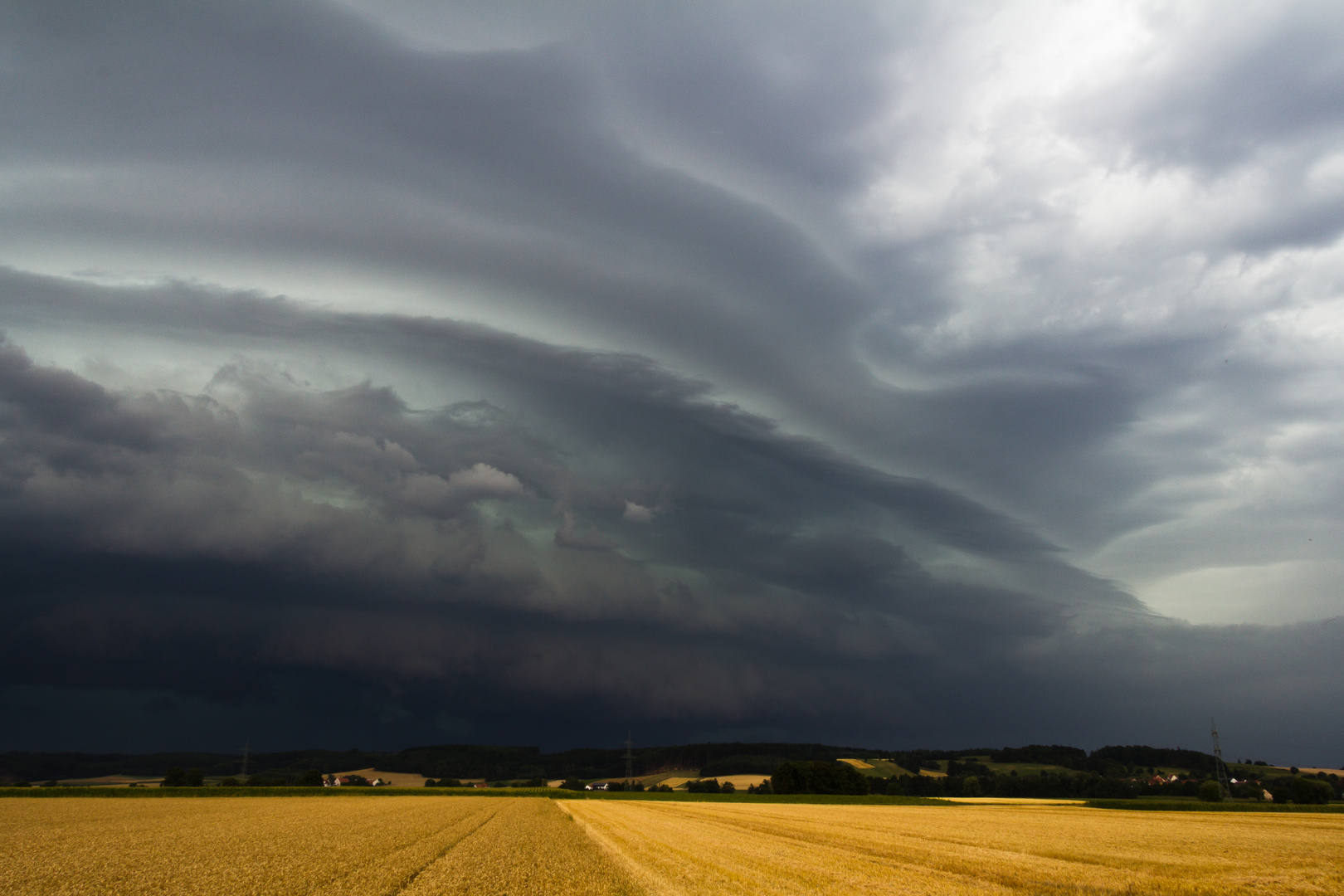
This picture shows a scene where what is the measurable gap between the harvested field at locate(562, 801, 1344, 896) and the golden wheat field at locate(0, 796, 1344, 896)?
10 cm

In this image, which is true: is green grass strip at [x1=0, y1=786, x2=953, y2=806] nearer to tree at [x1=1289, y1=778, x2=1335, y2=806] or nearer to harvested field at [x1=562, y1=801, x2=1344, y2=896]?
tree at [x1=1289, y1=778, x2=1335, y2=806]

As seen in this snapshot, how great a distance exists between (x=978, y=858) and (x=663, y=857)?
1064 centimetres

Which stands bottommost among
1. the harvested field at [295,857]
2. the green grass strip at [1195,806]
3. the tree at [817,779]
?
the tree at [817,779]

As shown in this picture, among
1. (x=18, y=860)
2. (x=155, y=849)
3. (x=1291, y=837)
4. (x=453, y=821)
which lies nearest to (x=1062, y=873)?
(x=1291, y=837)

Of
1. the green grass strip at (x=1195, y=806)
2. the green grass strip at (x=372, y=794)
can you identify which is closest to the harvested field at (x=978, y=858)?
the green grass strip at (x=1195, y=806)

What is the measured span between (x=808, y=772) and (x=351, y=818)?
94.3 meters

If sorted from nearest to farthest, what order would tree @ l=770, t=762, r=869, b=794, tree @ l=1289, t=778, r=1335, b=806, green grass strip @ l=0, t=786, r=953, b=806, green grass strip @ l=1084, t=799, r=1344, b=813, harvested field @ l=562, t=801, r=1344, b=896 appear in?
harvested field @ l=562, t=801, r=1344, b=896 < green grass strip @ l=1084, t=799, r=1344, b=813 < green grass strip @ l=0, t=786, r=953, b=806 < tree @ l=1289, t=778, r=1335, b=806 < tree @ l=770, t=762, r=869, b=794

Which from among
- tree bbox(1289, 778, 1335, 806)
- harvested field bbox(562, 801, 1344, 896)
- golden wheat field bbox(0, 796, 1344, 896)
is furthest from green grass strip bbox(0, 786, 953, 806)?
harvested field bbox(562, 801, 1344, 896)

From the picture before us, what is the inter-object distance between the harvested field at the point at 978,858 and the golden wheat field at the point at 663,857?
0.10m

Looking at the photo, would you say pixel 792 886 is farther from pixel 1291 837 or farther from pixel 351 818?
pixel 351 818

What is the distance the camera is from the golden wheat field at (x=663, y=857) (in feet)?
56.9

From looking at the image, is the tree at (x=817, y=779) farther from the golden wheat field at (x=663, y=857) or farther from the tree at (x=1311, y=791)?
the golden wheat field at (x=663, y=857)

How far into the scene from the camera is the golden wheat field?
56.9 ft

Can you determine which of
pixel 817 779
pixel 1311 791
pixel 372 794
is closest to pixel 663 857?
pixel 372 794
